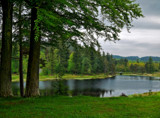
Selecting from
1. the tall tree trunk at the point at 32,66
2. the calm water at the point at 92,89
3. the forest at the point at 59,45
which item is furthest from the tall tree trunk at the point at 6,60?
the calm water at the point at 92,89

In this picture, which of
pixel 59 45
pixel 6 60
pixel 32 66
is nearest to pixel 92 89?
pixel 59 45

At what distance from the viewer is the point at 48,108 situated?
7520 mm

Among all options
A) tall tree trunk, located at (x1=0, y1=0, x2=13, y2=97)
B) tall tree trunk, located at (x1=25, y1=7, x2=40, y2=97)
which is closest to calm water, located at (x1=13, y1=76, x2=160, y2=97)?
tall tree trunk, located at (x1=25, y1=7, x2=40, y2=97)

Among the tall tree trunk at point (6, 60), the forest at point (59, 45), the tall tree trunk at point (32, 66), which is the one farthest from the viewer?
the tall tree trunk at point (32, 66)

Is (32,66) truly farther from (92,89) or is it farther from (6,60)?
(92,89)

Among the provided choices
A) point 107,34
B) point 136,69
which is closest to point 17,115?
point 107,34

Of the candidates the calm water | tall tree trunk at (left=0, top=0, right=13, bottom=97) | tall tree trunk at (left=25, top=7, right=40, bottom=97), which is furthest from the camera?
the calm water

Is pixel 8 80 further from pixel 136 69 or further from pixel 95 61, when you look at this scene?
pixel 136 69

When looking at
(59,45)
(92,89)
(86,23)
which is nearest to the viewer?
(86,23)

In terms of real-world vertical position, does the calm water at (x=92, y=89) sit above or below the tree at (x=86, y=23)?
below

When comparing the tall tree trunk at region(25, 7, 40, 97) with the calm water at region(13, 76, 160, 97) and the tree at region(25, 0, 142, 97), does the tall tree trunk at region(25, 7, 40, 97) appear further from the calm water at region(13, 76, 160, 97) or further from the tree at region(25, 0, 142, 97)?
the calm water at region(13, 76, 160, 97)

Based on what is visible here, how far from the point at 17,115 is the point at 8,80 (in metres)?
4.70

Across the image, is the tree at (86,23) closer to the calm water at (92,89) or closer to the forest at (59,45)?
the forest at (59,45)

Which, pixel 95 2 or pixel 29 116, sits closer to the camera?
pixel 29 116
